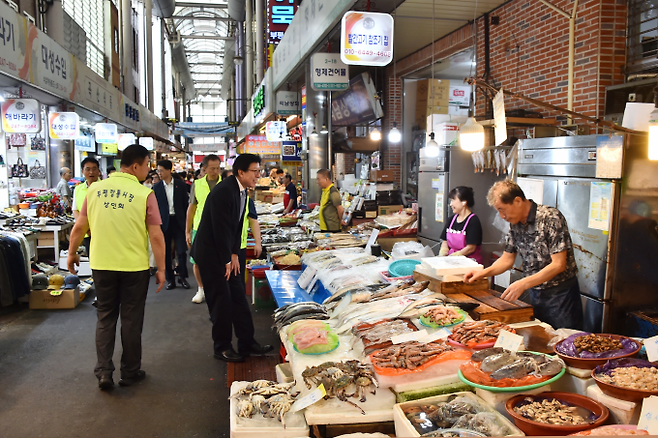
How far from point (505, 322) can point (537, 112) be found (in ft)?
16.8

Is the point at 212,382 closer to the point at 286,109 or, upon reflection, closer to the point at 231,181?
the point at 231,181

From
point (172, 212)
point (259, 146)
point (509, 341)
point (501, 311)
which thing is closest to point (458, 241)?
point (501, 311)

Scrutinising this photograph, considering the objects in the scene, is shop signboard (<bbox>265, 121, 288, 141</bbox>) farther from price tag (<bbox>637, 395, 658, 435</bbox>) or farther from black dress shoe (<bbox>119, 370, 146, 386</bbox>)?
price tag (<bbox>637, 395, 658, 435</bbox>)

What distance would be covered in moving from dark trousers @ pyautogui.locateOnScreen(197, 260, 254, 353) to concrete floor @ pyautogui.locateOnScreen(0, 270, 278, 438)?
335mm

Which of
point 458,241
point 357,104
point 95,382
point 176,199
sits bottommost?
point 95,382

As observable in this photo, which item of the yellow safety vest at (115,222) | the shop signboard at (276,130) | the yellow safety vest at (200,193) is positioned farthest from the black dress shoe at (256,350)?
the shop signboard at (276,130)

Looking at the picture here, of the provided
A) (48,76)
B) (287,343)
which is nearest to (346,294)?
(287,343)

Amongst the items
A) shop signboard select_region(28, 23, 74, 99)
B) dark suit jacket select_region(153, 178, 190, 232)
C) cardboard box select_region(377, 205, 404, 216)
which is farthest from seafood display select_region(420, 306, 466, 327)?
shop signboard select_region(28, 23, 74, 99)

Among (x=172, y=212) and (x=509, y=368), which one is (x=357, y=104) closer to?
(x=172, y=212)

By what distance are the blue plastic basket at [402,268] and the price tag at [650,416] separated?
10.1ft

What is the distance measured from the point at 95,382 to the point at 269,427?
306 centimetres

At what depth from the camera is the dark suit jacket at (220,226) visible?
479cm

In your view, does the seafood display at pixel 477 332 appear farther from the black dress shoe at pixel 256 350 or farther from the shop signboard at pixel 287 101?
the shop signboard at pixel 287 101

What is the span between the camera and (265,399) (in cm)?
271
